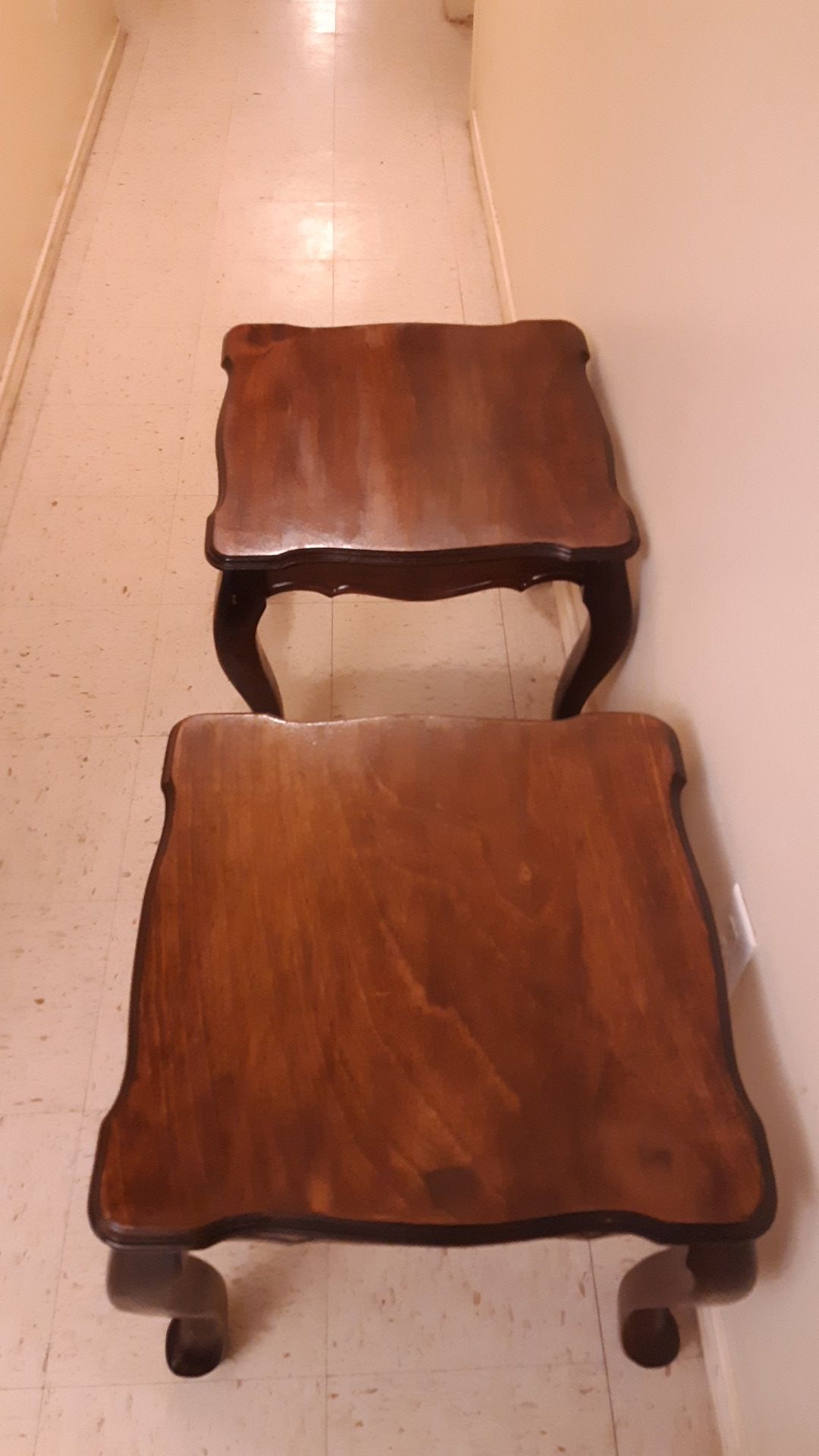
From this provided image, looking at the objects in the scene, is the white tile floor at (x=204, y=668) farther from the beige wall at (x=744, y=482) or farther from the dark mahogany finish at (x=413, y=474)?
the dark mahogany finish at (x=413, y=474)

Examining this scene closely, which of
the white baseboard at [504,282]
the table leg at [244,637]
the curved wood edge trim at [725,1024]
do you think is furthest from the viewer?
the white baseboard at [504,282]

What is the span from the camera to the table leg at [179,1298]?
693 millimetres

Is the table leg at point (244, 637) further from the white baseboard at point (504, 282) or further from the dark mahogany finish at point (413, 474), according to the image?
the white baseboard at point (504, 282)

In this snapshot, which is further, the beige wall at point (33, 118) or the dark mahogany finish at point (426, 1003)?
the beige wall at point (33, 118)

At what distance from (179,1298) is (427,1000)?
0.37m

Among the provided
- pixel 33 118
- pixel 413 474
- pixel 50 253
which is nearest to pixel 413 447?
pixel 413 474

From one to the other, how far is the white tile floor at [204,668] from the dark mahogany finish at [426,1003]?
0.23 metres

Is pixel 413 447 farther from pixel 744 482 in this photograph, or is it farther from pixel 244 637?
pixel 744 482

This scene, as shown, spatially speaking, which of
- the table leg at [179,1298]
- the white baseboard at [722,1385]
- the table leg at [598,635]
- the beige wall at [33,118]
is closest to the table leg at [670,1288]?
the white baseboard at [722,1385]

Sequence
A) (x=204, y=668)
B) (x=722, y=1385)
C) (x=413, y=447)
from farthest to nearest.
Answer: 1. (x=204, y=668)
2. (x=413, y=447)
3. (x=722, y=1385)

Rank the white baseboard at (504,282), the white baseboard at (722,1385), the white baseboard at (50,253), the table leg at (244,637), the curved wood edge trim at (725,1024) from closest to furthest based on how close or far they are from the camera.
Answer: the curved wood edge trim at (725,1024) < the white baseboard at (722,1385) < the table leg at (244,637) < the white baseboard at (504,282) < the white baseboard at (50,253)

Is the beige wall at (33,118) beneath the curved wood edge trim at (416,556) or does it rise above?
above

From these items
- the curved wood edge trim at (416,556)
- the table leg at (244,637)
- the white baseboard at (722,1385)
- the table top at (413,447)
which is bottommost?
the white baseboard at (722,1385)

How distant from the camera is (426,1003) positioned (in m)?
0.74
